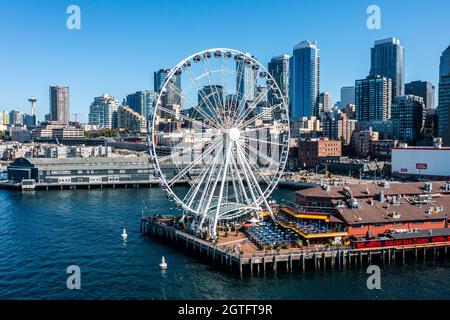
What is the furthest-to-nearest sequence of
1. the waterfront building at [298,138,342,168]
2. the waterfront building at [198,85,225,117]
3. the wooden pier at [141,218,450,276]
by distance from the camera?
the waterfront building at [298,138,342,168] < the waterfront building at [198,85,225,117] < the wooden pier at [141,218,450,276]

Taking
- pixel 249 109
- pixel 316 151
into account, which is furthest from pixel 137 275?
pixel 316 151

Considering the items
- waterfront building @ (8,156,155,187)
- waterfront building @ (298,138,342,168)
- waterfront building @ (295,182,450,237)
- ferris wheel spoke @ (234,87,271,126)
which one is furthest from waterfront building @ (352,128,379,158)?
ferris wheel spoke @ (234,87,271,126)

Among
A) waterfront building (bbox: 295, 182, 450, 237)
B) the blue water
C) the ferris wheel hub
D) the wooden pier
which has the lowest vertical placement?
the blue water

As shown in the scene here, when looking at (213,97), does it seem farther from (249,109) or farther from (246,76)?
(246,76)

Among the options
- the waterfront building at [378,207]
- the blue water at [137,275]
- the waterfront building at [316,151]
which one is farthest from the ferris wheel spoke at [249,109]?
the waterfront building at [316,151]

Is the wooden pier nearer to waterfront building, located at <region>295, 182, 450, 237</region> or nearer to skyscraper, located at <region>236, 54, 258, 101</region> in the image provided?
waterfront building, located at <region>295, 182, 450, 237</region>

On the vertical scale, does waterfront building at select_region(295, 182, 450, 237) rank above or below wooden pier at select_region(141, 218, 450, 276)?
above

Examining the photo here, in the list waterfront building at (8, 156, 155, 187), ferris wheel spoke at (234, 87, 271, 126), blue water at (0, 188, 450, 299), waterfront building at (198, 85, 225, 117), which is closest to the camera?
blue water at (0, 188, 450, 299)
